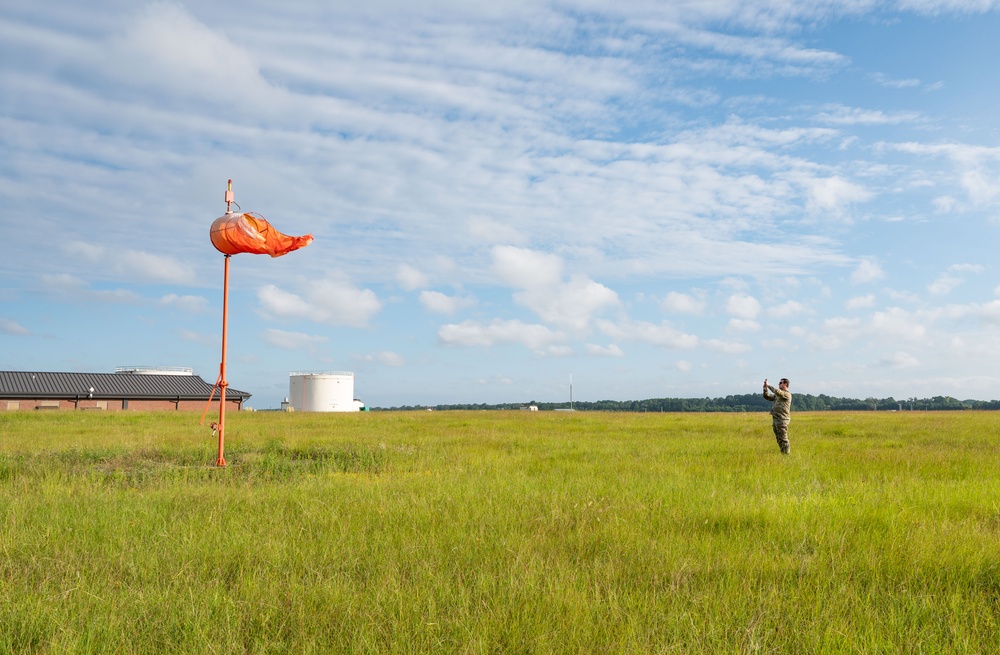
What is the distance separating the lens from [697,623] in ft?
14.3

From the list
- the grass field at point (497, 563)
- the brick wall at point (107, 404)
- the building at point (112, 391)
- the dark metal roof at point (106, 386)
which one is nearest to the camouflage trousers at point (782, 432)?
the grass field at point (497, 563)

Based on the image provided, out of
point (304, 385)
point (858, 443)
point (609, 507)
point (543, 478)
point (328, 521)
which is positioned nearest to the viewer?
point (328, 521)

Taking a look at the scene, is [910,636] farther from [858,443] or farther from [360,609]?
[858,443]

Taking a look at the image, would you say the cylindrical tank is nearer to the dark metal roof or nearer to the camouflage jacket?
the dark metal roof

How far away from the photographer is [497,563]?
18.1 ft

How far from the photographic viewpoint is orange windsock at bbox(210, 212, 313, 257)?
11.8m

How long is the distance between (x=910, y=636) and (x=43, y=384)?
7427 cm

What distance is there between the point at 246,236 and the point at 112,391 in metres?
63.1

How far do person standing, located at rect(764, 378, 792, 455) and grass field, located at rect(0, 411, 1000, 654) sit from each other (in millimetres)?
4444

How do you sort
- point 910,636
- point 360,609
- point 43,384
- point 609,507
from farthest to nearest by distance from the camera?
point 43,384
point 609,507
point 360,609
point 910,636

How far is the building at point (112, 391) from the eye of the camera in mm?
60281

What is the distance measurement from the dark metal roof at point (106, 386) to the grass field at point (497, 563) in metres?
60.7

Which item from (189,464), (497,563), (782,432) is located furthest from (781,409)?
(189,464)

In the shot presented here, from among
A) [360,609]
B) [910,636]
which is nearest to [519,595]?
[360,609]
